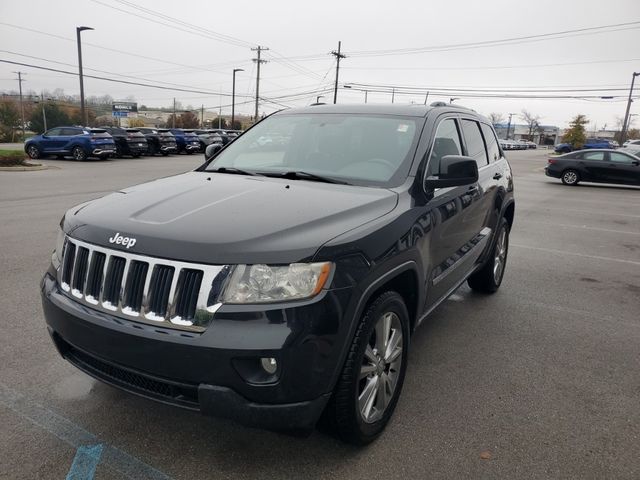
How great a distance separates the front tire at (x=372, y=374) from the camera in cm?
246

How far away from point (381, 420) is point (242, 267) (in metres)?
1.26

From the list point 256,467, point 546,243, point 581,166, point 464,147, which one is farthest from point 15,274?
point 581,166

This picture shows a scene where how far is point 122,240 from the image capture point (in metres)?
2.39

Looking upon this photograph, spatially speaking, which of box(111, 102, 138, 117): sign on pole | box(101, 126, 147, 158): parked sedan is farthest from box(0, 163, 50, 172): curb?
box(111, 102, 138, 117): sign on pole

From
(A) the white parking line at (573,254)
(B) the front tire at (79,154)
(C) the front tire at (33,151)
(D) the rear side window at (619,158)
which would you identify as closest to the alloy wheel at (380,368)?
(A) the white parking line at (573,254)

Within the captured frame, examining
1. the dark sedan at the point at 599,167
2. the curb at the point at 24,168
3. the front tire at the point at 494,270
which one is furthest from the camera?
the dark sedan at the point at 599,167

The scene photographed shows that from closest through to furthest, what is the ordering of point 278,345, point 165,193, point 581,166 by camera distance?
point 278,345, point 165,193, point 581,166

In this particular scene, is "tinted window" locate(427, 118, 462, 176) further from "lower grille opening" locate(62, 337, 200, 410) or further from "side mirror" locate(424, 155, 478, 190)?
"lower grille opening" locate(62, 337, 200, 410)

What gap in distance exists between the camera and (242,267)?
2.19 m

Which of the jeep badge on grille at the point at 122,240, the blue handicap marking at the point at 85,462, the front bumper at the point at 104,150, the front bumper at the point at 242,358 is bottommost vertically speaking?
the front bumper at the point at 104,150

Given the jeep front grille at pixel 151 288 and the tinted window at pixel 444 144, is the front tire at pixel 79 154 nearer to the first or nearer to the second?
the tinted window at pixel 444 144

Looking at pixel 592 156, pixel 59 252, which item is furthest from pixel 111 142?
pixel 59 252

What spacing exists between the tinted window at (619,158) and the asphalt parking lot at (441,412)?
1648cm

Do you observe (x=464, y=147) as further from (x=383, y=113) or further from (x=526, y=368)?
(x=526, y=368)
